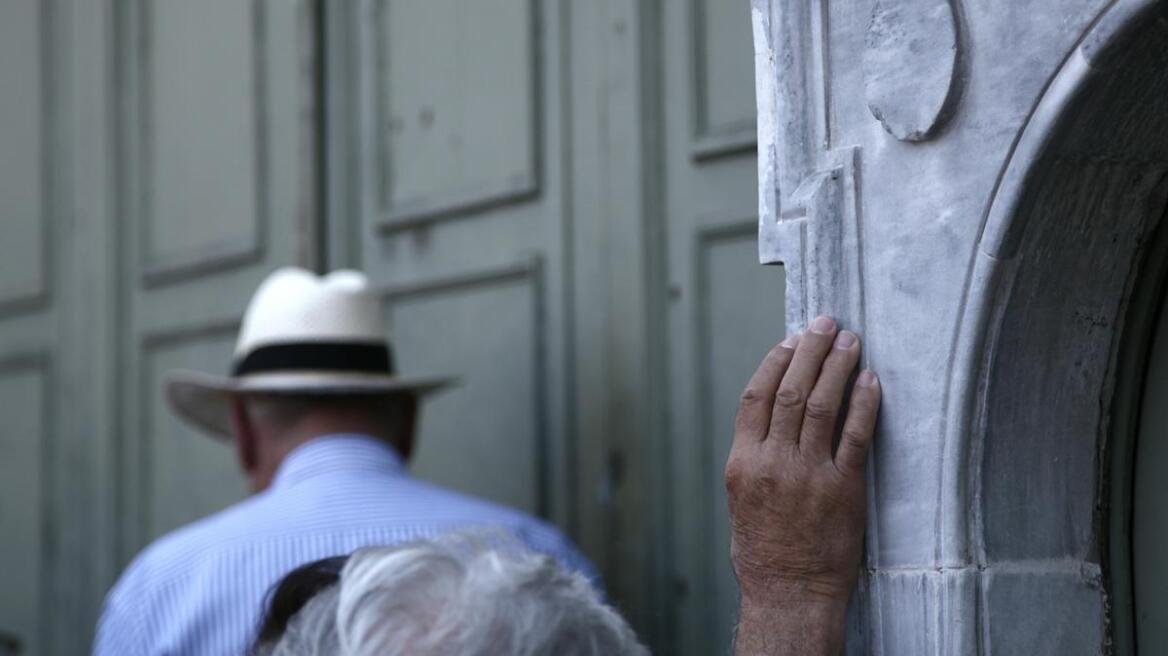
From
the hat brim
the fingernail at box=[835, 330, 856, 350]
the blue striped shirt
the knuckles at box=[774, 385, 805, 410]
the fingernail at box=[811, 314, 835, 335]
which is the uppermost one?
the fingernail at box=[811, 314, 835, 335]

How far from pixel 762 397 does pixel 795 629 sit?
0.24 meters

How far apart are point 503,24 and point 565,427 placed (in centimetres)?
76

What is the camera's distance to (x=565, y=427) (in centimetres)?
319

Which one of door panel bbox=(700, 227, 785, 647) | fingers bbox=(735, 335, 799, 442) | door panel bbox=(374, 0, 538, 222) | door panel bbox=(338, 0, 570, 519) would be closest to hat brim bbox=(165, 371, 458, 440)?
door panel bbox=(338, 0, 570, 519)

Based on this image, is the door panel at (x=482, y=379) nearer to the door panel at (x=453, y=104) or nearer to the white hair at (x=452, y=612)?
the door panel at (x=453, y=104)

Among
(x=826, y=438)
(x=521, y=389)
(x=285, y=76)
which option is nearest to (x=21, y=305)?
(x=285, y=76)

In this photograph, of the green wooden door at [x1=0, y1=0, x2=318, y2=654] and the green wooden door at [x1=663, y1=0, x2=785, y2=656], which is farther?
the green wooden door at [x1=0, y1=0, x2=318, y2=654]

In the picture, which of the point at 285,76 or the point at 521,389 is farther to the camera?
the point at 285,76

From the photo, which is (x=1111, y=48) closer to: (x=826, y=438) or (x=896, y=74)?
(x=896, y=74)

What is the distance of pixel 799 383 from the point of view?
6.18 ft

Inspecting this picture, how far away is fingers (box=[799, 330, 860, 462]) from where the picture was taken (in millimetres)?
1863

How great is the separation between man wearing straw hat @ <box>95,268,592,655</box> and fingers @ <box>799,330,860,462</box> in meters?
0.78

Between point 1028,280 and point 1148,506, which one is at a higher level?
point 1028,280

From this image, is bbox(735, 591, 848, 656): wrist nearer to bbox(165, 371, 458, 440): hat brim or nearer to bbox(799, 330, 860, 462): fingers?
bbox(799, 330, 860, 462): fingers
